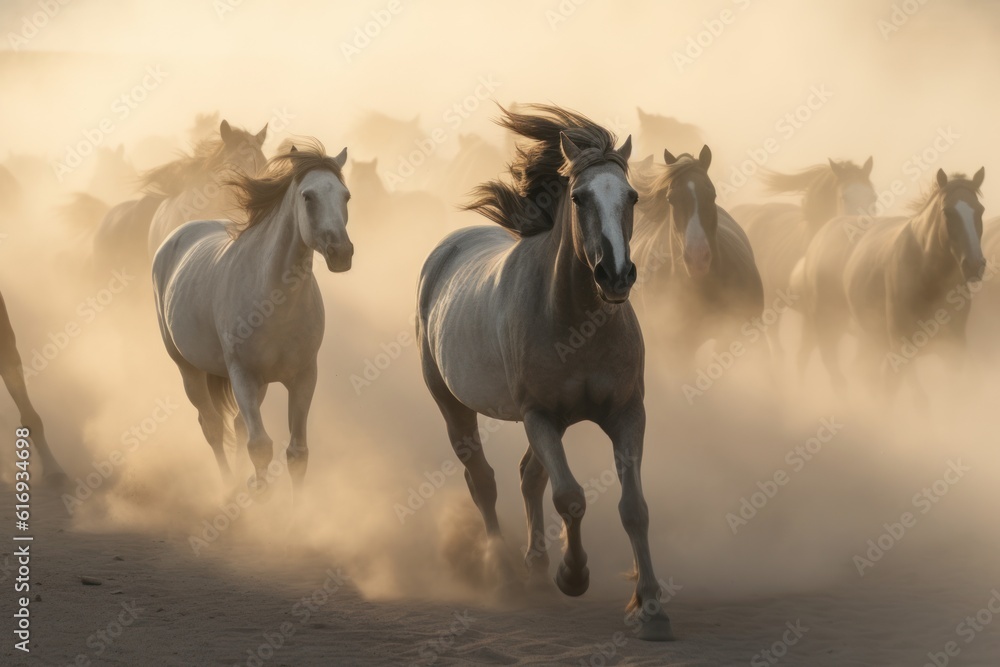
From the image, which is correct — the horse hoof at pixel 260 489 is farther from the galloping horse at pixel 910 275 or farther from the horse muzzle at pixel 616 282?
the galloping horse at pixel 910 275

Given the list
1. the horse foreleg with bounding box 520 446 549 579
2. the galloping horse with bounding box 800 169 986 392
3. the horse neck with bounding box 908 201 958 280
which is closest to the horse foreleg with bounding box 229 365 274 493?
the horse foreleg with bounding box 520 446 549 579

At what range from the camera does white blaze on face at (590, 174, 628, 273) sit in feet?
15.9

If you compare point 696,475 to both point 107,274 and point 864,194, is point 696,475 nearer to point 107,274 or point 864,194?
point 864,194

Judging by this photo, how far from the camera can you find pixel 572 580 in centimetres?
543

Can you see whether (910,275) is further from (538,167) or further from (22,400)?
(22,400)

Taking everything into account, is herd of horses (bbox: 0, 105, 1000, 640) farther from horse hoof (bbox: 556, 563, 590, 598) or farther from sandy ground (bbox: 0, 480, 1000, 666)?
sandy ground (bbox: 0, 480, 1000, 666)

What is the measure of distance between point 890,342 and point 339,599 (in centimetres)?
611

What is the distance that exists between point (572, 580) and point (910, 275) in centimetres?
610

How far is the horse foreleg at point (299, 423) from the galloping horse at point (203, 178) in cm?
287

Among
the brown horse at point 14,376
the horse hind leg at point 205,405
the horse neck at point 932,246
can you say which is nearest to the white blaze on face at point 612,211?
the horse hind leg at point 205,405

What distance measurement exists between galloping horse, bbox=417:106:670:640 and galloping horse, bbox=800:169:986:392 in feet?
15.7

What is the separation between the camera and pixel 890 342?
1062cm

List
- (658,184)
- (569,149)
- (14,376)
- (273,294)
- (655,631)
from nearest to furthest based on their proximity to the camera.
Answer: (655,631), (569,149), (273,294), (14,376), (658,184)

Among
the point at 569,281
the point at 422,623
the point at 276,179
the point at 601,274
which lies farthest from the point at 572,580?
the point at 276,179
